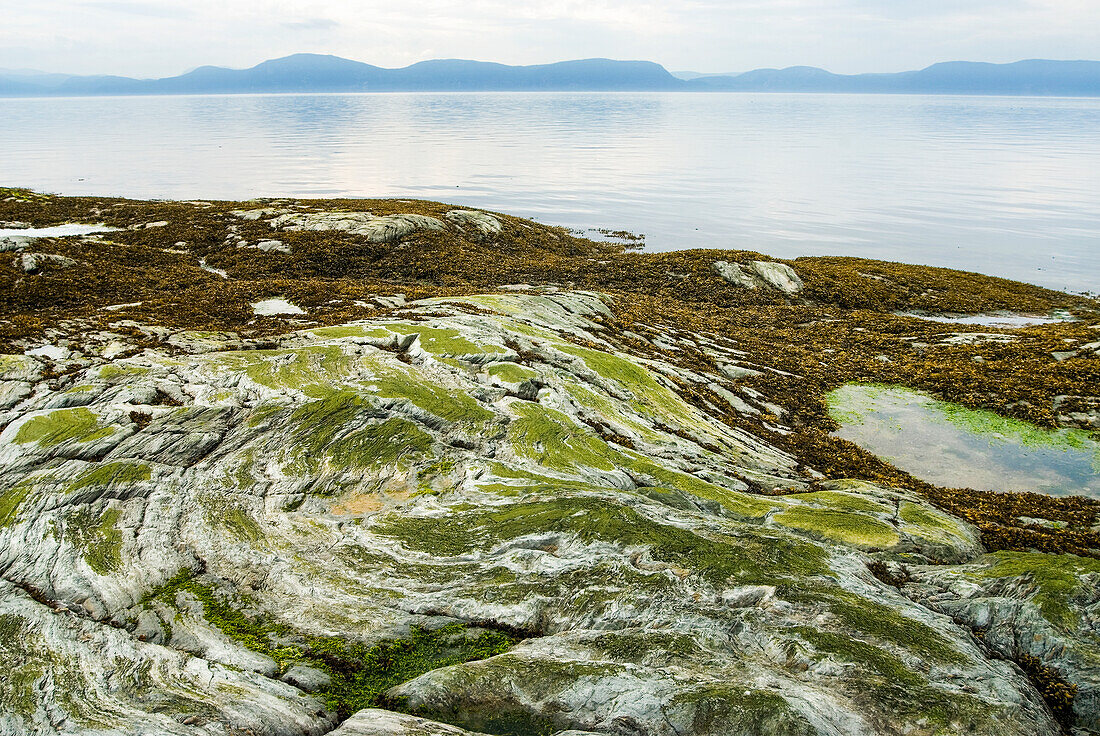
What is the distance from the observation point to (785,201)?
7162 centimetres

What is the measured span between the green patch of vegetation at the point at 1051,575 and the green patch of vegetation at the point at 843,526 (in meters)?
1.77

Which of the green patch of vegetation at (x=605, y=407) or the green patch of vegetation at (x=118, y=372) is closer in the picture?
the green patch of vegetation at (x=118, y=372)

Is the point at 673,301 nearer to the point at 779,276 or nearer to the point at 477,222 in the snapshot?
the point at 779,276

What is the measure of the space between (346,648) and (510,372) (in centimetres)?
942

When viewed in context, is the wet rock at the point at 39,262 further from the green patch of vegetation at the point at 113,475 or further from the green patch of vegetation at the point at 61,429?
the green patch of vegetation at the point at 113,475

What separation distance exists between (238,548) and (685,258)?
122 ft

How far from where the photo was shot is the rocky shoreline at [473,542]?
24.4ft

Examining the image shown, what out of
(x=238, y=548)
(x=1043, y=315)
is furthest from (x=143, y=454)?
(x=1043, y=315)

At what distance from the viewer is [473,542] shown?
10539mm

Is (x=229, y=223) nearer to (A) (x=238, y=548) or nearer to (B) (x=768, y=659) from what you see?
Result: (A) (x=238, y=548)

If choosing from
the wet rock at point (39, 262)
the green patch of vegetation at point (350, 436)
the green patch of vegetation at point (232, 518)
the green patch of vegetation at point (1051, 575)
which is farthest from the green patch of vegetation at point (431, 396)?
the wet rock at point (39, 262)

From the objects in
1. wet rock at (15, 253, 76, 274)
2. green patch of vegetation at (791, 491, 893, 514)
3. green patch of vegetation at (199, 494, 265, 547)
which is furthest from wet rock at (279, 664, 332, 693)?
wet rock at (15, 253, 76, 274)

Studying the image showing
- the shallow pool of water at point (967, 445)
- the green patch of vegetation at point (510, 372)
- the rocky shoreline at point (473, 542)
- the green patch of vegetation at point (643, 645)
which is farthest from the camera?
the shallow pool of water at point (967, 445)

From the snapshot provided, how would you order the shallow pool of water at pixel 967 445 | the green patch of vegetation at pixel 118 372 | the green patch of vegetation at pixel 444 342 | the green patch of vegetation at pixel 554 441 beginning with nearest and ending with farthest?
the green patch of vegetation at pixel 554 441, the green patch of vegetation at pixel 118 372, the shallow pool of water at pixel 967 445, the green patch of vegetation at pixel 444 342
